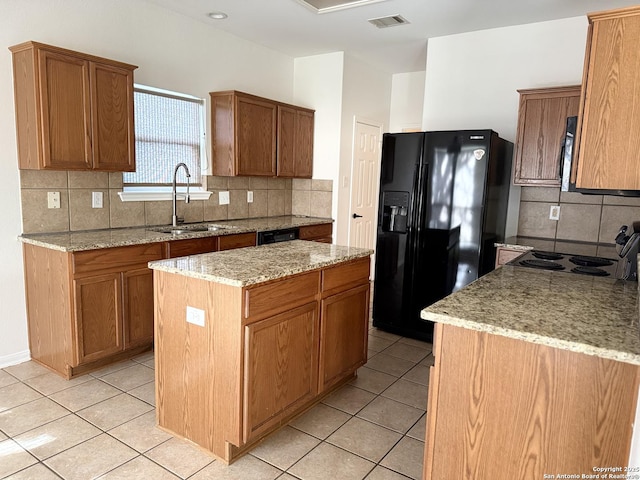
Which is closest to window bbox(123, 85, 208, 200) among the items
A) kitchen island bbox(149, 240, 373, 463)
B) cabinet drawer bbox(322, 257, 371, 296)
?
kitchen island bbox(149, 240, 373, 463)

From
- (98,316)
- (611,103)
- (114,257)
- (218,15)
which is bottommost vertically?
(98,316)

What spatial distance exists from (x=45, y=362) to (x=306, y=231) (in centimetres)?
259

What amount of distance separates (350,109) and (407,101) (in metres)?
1.09

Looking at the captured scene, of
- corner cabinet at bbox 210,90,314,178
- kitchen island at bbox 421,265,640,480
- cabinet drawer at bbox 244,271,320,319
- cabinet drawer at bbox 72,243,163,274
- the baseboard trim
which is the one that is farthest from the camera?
corner cabinet at bbox 210,90,314,178

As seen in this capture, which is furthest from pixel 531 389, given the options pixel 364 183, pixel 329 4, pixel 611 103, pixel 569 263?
pixel 364 183

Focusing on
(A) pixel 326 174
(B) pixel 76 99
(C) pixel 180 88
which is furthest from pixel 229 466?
(A) pixel 326 174

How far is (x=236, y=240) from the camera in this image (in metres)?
3.82

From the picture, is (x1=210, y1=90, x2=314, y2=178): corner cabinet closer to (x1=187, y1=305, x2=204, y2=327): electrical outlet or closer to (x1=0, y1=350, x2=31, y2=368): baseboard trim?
(x1=0, y1=350, x2=31, y2=368): baseboard trim

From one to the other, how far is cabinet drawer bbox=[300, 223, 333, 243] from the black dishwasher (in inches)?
5.4

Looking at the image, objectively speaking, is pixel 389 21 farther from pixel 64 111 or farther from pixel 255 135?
pixel 64 111

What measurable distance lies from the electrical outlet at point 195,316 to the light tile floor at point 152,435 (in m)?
0.64

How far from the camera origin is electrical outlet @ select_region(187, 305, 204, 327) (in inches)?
81.0

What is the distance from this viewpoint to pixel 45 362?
304 cm

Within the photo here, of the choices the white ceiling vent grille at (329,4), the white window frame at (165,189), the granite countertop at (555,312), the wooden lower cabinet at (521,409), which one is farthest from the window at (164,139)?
the wooden lower cabinet at (521,409)
